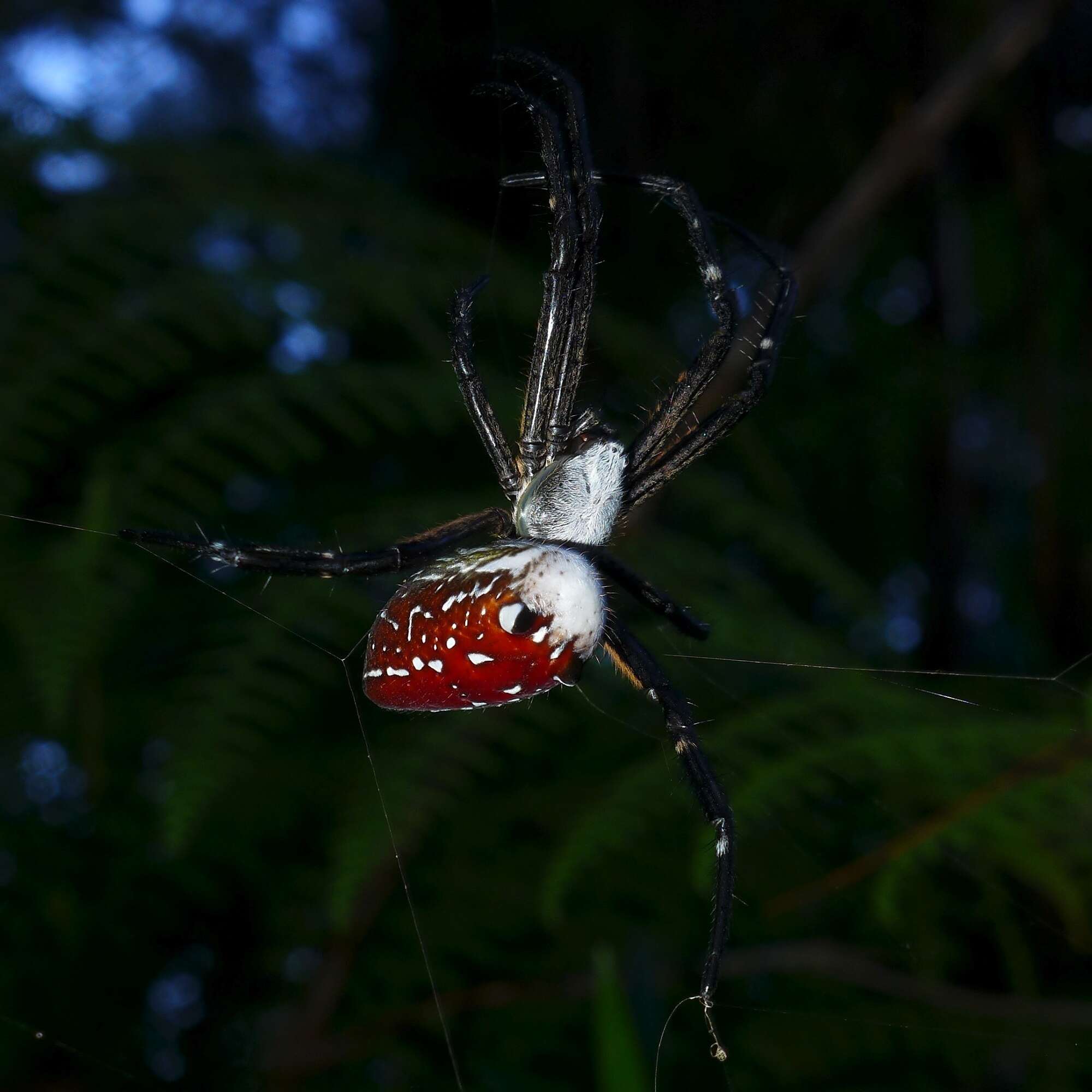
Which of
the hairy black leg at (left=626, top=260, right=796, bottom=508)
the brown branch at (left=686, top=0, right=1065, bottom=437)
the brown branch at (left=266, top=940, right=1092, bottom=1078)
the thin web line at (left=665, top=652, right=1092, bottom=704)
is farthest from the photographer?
the brown branch at (left=686, top=0, right=1065, bottom=437)

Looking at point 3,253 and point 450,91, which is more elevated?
point 450,91

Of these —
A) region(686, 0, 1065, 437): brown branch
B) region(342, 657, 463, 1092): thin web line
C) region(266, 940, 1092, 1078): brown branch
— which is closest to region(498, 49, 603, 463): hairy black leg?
region(342, 657, 463, 1092): thin web line

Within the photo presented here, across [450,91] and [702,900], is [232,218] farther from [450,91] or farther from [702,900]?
[702,900]

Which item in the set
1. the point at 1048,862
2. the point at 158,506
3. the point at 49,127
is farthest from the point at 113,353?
the point at 1048,862

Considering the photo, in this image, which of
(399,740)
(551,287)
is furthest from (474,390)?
(399,740)

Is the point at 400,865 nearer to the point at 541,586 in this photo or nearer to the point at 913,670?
the point at 541,586

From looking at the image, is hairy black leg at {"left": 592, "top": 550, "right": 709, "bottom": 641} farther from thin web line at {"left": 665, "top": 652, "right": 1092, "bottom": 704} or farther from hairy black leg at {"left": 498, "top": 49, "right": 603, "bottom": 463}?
hairy black leg at {"left": 498, "top": 49, "right": 603, "bottom": 463}
